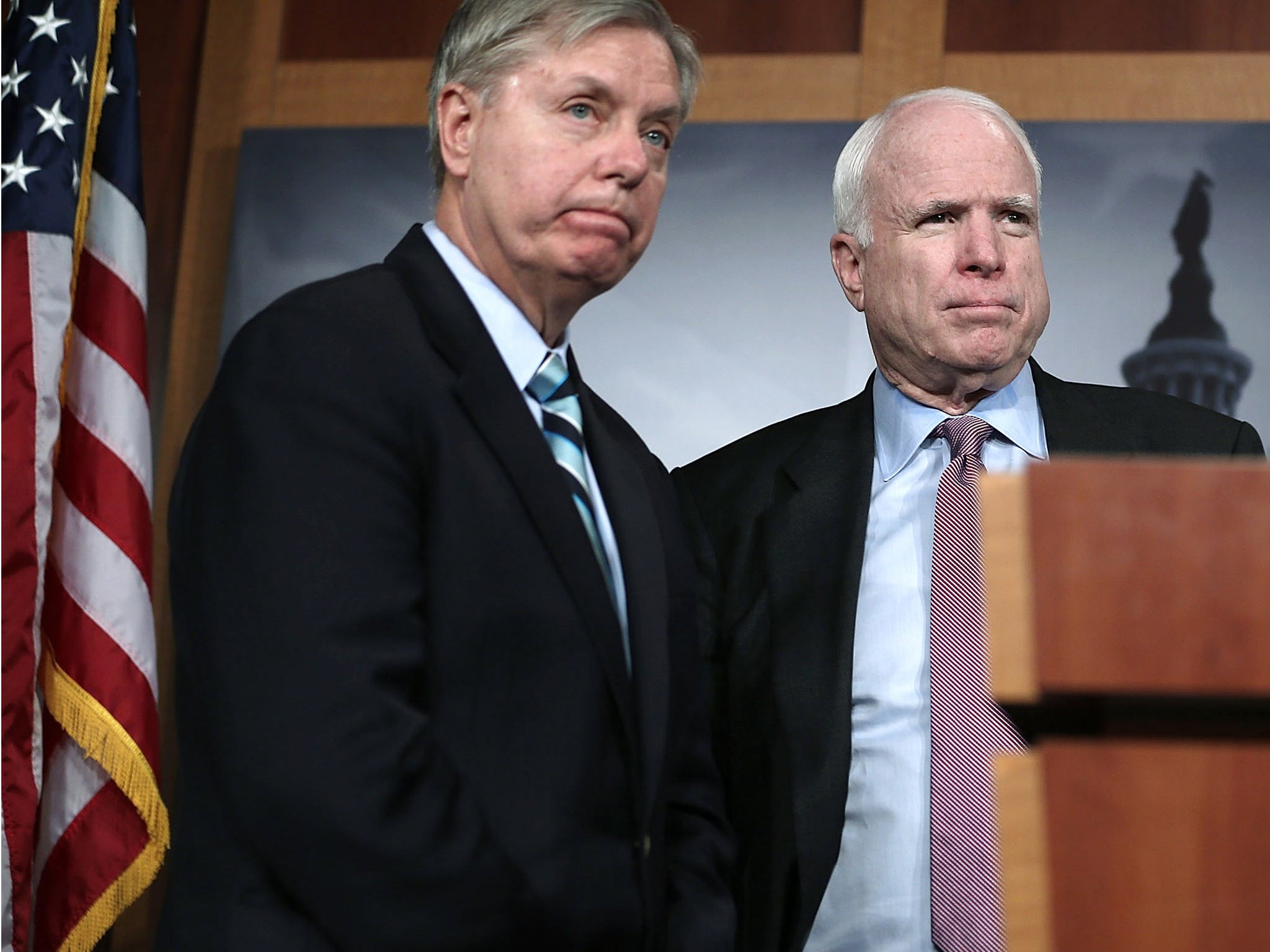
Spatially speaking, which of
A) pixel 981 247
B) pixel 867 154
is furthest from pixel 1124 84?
pixel 981 247

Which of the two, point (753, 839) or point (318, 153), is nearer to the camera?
point (753, 839)

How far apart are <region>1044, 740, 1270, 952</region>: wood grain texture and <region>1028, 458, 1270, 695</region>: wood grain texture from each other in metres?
0.04

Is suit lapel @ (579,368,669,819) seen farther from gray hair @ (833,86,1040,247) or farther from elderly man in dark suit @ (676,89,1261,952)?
gray hair @ (833,86,1040,247)

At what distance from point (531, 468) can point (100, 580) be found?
1416 millimetres

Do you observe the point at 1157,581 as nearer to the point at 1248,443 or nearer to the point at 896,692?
the point at 896,692

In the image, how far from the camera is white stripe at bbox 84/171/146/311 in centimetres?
264

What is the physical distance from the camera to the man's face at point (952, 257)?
6.88ft

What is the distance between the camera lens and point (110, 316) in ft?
8.57

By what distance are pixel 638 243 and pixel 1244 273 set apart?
1.77 metres

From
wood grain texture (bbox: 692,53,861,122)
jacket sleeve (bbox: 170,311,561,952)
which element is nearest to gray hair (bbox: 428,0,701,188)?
jacket sleeve (bbox: 170,311,561,952)

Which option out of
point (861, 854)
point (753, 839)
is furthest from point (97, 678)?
point (861, 854)

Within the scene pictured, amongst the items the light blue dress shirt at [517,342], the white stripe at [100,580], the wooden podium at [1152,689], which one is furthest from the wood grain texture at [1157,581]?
the white stripe at [100,580]

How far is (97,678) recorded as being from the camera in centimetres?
244

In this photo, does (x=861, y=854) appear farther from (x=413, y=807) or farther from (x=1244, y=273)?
(x=1244, y=273)
